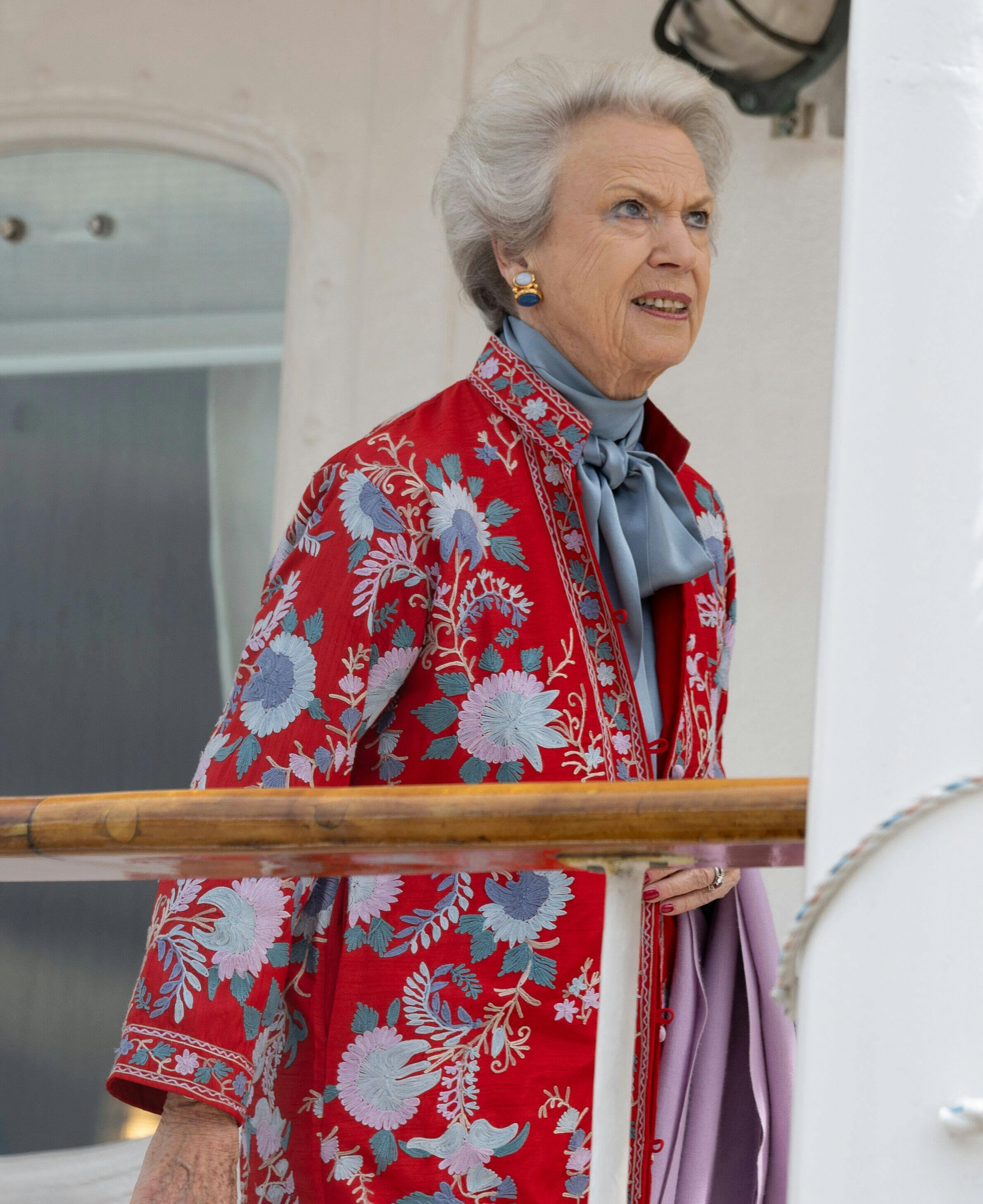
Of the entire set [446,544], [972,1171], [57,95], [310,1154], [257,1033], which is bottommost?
[310,1154]

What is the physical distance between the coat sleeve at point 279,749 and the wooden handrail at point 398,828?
359 millimetres

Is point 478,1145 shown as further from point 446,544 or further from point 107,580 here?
point 107,580

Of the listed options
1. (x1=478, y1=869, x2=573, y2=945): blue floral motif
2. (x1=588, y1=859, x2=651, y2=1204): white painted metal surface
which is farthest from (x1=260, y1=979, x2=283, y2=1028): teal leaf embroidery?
(x1=588, y1=859, x2=651, y2=1204): white painted metal surface

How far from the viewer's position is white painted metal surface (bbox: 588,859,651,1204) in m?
0.92

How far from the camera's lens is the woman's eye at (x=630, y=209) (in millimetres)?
1912

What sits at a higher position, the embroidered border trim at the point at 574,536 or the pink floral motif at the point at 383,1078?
the embroidered border trim at the point at 574,536

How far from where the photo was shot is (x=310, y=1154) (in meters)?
1.58

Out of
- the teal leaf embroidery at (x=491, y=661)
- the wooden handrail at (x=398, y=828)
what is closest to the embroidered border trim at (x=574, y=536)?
the teal leaf embroidery at (x=491, y=661)

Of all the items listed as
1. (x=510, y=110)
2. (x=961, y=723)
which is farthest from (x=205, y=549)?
(x=961, y=723)

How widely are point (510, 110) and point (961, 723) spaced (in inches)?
55.1

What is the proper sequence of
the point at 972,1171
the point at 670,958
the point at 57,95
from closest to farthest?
the point at 972,1171
the point at 670,958
the point at 57,95

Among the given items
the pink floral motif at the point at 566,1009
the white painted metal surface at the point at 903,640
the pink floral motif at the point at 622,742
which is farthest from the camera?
the pink floral motif at the point at 622,742

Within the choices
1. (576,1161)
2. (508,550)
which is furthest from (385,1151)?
(508,550)

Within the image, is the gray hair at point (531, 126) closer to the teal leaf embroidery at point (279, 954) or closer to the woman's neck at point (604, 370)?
the woman's neck at point (604, 370)
